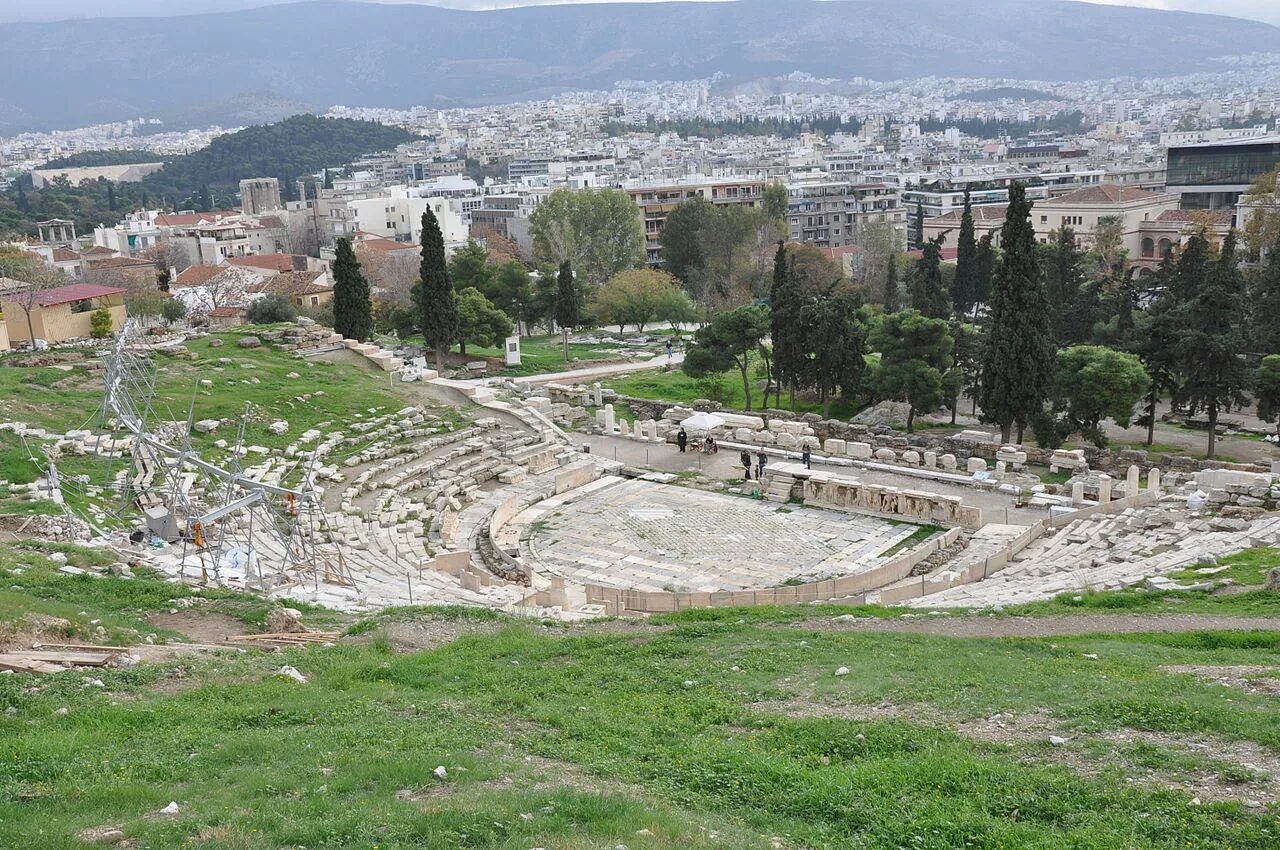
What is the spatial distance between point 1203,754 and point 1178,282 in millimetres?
40854

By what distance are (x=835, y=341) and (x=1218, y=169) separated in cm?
5520

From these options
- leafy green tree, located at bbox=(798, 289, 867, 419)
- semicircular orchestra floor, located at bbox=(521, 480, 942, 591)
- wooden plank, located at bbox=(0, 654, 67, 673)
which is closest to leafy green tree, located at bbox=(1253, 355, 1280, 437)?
leafy green tree, located at bbox=(798, 289, 867, 419)

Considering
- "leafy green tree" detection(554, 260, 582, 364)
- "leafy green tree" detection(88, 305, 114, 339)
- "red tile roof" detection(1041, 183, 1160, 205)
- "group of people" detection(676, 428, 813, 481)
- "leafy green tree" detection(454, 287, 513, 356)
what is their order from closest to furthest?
"group of people" detection(676, 428, 813, 481)
"leafy green tree" detection(88, 305, 114, 339)
"leafy green tree" detection(454, 287, 513, 356)
"leafy green tree" detection(554, 260, 582, 364)
"red tile roof" detection(1041, 183, 1160, 205)

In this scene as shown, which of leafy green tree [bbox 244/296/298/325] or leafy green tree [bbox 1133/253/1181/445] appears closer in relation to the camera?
leafy green tree [bbox 1133/253/1181/445]

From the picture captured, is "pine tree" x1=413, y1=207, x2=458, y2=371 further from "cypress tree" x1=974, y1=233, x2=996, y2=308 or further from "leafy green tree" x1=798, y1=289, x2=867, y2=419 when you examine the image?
"cypress tree" x1=974, y1=233, x2=996, y2=308

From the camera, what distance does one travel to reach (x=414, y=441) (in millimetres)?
32000

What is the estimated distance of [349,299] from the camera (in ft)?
151

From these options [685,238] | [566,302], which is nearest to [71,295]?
[566,302]

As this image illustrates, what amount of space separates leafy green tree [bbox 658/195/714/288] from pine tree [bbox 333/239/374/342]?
1535 inches

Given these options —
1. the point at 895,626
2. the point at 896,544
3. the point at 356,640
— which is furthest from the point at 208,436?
the point at 895,626

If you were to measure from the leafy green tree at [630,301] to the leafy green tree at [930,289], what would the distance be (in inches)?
534

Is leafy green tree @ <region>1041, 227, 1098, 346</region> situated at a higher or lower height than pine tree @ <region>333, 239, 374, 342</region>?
lower

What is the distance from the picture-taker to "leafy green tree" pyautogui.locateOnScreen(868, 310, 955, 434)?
36.8 m

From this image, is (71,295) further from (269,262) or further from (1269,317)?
(1269,317)
